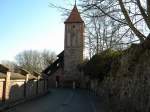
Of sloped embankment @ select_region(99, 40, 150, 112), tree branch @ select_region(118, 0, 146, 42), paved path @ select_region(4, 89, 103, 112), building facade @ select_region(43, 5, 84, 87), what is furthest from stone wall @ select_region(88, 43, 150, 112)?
building facade @ select_region(43, 5, 84, 87)

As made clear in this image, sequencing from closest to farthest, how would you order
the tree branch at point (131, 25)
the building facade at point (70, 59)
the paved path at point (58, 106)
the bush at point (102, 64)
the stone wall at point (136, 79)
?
1. the stone wall at point (136, 79)
2. the tree branch at point (131, 25)
3. the paved path at point (58, 106)
4. the bush at point (102, 64)
5. the building facade at point (70, 59)

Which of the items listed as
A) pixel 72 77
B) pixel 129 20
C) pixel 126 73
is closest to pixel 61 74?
pixel 72 77

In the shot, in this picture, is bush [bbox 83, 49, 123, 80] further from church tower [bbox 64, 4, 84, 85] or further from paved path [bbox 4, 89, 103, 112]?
church tower [bbox 64, 4, 84, 85]

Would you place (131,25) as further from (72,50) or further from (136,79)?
(72,50)

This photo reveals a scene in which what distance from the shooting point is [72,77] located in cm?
7344

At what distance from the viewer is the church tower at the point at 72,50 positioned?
73750 mm

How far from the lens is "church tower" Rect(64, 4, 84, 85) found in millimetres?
73750

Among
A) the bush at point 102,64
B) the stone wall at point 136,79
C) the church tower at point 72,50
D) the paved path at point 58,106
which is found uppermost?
the church tower at point 72,50

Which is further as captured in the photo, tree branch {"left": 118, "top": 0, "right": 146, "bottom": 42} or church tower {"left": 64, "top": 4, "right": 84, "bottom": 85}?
church tower {"left": 64, "top": 4, "right": 84, "bottom": 85}

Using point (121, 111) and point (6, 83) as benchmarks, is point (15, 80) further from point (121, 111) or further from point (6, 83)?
point (121, 111)

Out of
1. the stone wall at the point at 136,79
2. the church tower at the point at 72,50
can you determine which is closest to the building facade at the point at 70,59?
the church tower at the point at 72,50

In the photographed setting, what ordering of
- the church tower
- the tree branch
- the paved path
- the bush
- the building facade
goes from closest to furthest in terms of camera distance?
the tree branch < the paved path < the bush < the building facade < the church tower

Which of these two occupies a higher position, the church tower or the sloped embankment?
the church tower

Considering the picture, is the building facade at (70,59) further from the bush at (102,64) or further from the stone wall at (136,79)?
the stone wall at (136,79)
